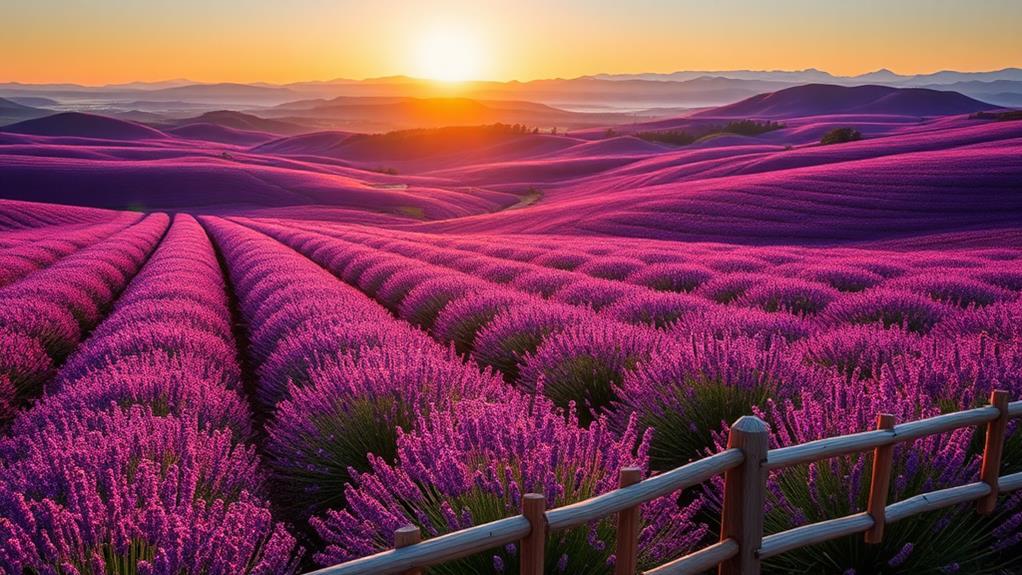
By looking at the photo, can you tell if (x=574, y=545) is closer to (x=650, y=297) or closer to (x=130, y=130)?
(x=650, y=297)

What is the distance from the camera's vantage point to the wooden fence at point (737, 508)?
5.87 ft

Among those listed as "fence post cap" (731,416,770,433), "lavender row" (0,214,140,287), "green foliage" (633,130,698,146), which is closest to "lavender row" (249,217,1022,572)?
"fence post cap" (731,416,770,433)

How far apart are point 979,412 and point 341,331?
463 cm

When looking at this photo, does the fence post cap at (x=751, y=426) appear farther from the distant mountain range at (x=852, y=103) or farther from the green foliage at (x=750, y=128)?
the distant mountain range at (x=852, y=103)

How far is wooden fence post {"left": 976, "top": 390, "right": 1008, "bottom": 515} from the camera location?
3.11 metres

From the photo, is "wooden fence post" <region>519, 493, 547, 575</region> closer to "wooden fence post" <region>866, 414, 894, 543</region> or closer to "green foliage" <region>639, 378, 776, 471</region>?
"wooden fence post" <region>866, 414, 894, 543</region>

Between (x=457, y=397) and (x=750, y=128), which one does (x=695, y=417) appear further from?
(x=750, y=128)

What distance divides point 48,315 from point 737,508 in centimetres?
921

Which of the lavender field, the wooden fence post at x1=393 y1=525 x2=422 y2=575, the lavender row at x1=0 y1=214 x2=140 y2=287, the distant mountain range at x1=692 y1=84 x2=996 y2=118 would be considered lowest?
the lavender row at x1=0 y1=214 x2=140 y2=287

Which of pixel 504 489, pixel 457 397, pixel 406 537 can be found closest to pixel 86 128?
pixel 457 397

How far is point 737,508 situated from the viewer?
2387 mm

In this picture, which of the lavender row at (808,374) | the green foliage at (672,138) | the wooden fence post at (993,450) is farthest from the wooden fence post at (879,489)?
the green foliage at (672,138)

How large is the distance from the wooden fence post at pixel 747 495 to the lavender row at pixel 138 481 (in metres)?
1.51

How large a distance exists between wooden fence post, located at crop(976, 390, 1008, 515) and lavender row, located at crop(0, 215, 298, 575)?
302 centimetres
